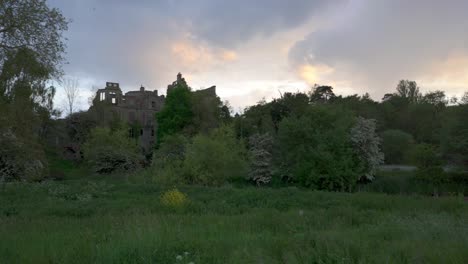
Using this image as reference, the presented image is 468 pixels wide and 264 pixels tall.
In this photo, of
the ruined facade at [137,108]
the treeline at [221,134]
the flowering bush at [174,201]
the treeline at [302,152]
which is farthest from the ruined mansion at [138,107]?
the flowering bush at [174,201]

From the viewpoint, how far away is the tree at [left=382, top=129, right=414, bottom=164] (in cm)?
5569

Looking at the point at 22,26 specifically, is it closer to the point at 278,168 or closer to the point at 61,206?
the point at 61,206

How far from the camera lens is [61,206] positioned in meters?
16.4

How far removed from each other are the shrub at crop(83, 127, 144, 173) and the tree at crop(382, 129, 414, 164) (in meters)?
36.8

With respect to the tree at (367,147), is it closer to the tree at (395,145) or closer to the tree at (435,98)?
the tree at (395,145)

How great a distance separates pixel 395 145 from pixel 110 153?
41107 mm

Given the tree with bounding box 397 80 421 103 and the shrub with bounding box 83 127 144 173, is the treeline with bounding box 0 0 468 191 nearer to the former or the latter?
the shrub with bounding box 83 127 144 173

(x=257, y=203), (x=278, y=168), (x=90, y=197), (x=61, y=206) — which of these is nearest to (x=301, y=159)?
(x=278, y=168)

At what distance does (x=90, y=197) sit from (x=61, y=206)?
404 centimetres

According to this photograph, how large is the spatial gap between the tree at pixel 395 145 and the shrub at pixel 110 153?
36795 millimetres

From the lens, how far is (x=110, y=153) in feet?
164

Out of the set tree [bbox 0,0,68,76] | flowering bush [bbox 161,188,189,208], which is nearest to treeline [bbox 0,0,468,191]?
tree [bbox 0,0,68,76]

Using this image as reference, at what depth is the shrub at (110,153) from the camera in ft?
163

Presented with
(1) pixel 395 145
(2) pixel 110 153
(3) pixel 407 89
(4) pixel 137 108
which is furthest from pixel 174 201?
(3) pixel 407 89
